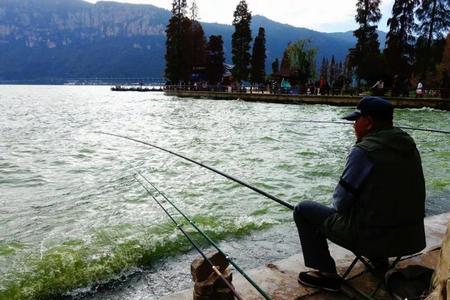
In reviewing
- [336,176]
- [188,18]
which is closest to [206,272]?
[336,176]

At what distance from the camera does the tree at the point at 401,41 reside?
42.7 m

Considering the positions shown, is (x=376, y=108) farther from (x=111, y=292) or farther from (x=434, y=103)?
(x=434, y=103)

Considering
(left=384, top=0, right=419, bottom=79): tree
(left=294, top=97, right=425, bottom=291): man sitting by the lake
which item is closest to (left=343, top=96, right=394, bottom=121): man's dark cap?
(left=294, top=97, right=425, bottom=291): man sitting by the lake

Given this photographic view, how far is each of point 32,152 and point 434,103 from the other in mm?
28754

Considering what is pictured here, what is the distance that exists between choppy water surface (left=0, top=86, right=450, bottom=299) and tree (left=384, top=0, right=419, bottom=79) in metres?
27.1

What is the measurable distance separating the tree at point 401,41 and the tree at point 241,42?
23.9 meters

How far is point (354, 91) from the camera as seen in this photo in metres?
43.8

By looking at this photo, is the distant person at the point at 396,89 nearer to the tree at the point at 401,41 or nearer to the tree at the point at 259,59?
the tree at the point at 401,41

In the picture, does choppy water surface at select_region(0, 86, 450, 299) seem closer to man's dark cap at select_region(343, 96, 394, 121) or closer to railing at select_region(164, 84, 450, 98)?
man's dark cap at select_region(343, 96, 394, 121)

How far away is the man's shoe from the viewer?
345cm

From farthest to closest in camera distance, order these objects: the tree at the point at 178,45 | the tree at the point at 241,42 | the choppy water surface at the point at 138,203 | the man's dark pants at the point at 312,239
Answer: the tree at the point at 178,45
the tree at the point at 241,42
the choppy water surface at the point at 138,203
the man's dark pants at the point at 312,239

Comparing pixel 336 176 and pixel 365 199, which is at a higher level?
→ pixel 365 199

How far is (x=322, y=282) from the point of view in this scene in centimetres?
347

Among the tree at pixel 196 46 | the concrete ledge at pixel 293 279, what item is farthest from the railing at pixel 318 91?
the concrete ledge at pixel 293 279
